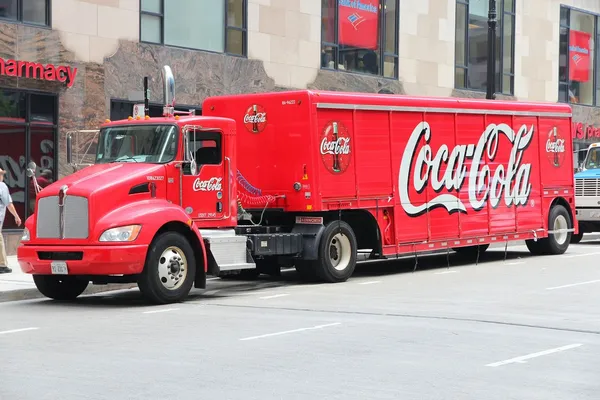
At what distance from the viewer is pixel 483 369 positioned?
30.6ft

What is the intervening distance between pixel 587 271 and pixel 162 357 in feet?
37.0

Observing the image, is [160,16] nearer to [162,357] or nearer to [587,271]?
[587,271]

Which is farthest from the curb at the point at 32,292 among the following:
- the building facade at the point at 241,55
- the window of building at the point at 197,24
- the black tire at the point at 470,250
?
the window of building at the point at 197,24

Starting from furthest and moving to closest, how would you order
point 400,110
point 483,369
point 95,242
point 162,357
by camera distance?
point 400,110 < point 95,242 < point 162,357 < point 483,369

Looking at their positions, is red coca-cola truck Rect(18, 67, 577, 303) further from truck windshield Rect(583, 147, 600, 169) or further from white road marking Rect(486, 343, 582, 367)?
white road marking Rect(486, 343, 582, 367)

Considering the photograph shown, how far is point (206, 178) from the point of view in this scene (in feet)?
53.0

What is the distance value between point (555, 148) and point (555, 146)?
5 centimetres

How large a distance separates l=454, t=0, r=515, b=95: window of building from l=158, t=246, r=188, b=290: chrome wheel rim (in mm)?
21373

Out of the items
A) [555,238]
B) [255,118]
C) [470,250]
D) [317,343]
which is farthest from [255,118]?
[555,238]

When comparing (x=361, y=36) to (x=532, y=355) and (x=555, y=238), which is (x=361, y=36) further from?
(x=532, y=355)

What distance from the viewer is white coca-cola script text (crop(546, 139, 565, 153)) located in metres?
23.5

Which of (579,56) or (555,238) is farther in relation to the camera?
(579,56)

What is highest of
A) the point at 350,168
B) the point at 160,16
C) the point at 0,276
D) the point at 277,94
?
the point at 160,16

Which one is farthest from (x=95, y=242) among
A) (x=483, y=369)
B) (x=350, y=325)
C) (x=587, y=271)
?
(x=587, y=271)
